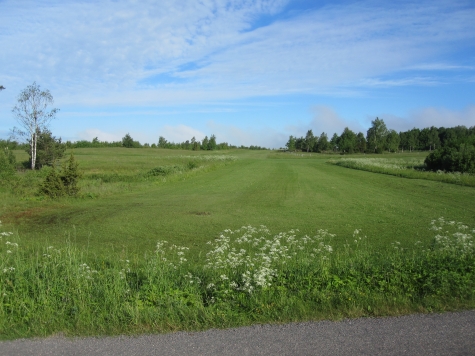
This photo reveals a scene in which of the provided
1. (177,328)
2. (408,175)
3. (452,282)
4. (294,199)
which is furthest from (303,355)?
(408,175)

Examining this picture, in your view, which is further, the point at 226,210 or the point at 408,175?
the point at 408,175

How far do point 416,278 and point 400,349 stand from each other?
6.18 ft

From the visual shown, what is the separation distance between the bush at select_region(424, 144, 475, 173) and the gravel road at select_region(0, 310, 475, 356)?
46.5 metres

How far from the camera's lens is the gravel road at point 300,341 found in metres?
4.15

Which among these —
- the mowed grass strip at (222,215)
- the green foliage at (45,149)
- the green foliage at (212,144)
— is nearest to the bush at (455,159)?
the mowed grass strip at (222,215)

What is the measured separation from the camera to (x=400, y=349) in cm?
413

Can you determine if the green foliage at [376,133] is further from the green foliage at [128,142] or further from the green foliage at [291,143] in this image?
the green foliage at [128,142]

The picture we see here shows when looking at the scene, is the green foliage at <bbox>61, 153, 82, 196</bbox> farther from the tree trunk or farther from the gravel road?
the tree trunk

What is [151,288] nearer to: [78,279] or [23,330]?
[78,279]

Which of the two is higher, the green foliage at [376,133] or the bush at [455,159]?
the green foliage at [376,133]

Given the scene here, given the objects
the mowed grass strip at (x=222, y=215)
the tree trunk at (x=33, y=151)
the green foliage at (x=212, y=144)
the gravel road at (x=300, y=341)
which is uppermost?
the green foliage at (x=212, y=144)

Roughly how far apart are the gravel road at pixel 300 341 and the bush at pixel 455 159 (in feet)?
152

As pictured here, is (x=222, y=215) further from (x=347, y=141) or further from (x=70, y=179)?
(x=347, y=141)

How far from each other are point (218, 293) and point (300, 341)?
144 cm
